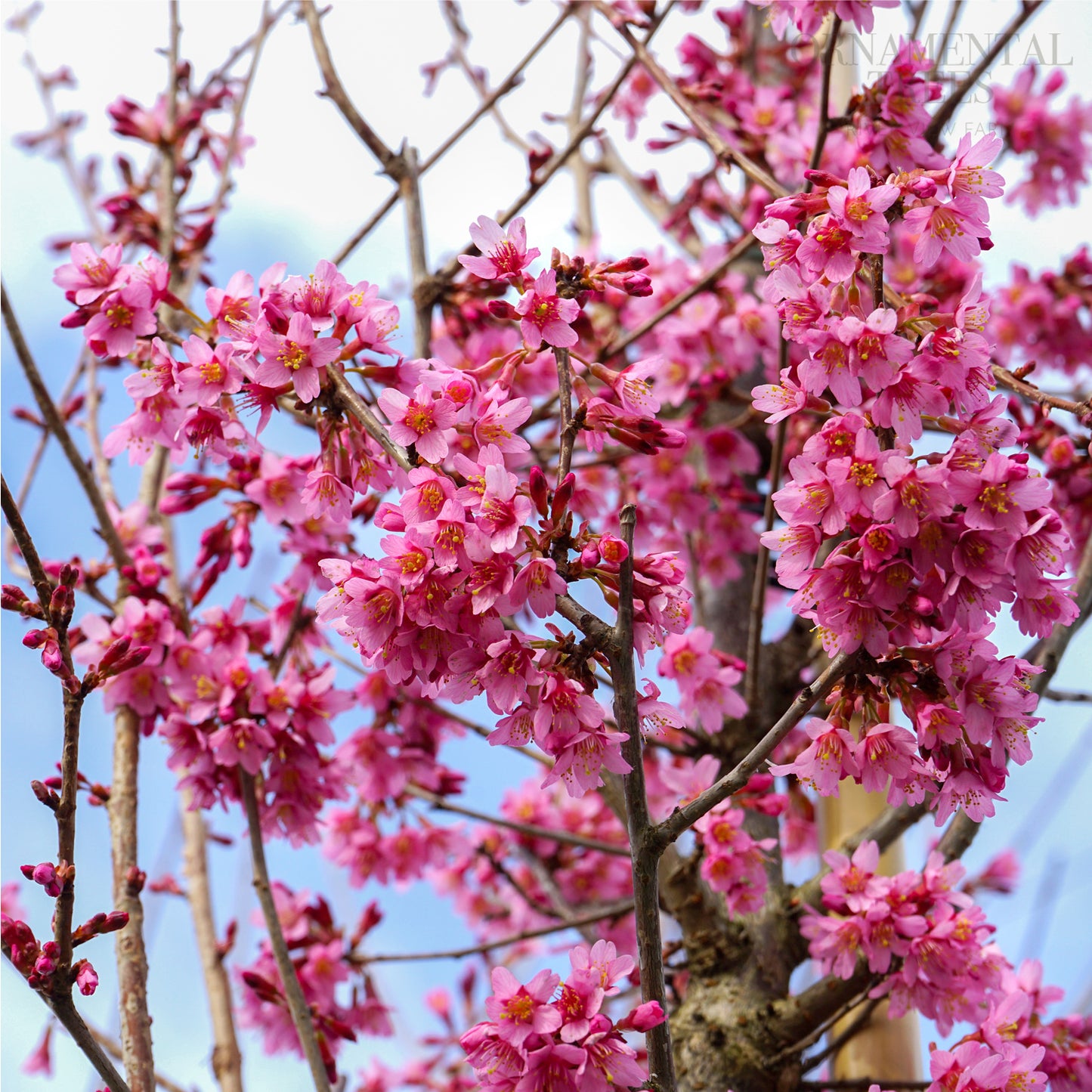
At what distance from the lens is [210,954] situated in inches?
97.5

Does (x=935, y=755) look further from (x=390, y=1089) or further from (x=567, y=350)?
(x=390, y=1089)

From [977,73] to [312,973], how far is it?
2.68m

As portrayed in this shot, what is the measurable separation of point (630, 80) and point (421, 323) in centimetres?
289

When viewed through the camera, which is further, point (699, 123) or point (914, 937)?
point (699, 123)

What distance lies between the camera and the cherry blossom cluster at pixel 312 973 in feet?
8.59

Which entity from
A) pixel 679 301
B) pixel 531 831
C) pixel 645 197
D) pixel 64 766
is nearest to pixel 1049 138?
pixel 645 197

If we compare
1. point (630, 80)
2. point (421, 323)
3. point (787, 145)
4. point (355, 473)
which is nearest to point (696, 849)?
Result: point (355, 473)

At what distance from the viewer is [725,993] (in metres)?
2.43

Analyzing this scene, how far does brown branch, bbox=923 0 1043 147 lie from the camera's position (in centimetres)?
257

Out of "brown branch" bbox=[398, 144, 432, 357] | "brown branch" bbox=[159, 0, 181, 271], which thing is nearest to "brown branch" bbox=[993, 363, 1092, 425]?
"brown branch" bbox=[398, 144, 432, 357]

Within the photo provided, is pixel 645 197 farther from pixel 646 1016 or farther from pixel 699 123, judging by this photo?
pixel 646 1016

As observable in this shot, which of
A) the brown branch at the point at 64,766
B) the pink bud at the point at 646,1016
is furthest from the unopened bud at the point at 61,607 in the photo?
the pink bud at the point at 646,1016

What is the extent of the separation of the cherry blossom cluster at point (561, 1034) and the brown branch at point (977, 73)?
2054mm

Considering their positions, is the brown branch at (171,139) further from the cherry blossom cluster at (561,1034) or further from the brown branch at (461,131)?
the cherry blossom cluster at (561,1034)
